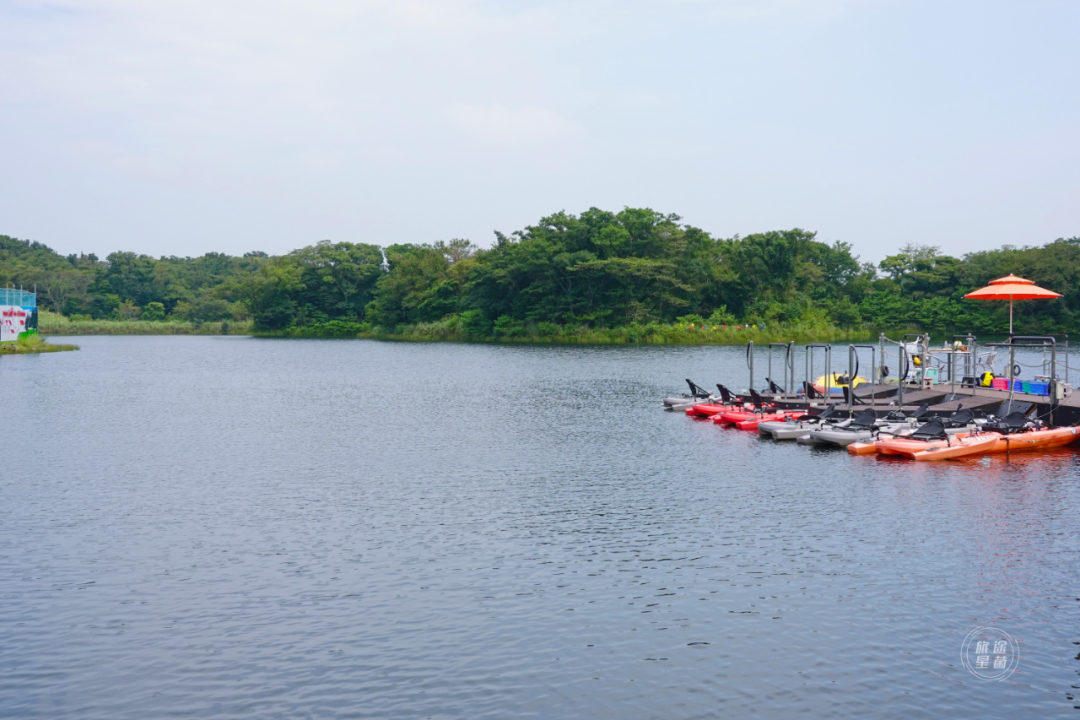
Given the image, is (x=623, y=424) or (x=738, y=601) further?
(x=623, y=424)

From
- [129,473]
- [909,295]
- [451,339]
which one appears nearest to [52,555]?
[129,473]

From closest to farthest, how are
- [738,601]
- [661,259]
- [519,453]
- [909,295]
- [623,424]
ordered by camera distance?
[738,601]
[519,453]
[623,424]
[661,259]
[909,295]

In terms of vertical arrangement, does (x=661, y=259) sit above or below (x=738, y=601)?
above

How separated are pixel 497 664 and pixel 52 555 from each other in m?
9.67

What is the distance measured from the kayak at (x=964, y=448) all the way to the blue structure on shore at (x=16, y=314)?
236 feet

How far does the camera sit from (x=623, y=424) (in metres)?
33.1

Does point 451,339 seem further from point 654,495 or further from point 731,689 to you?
point 731,689

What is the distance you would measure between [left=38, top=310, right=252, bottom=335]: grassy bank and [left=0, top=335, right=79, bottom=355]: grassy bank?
130 feet

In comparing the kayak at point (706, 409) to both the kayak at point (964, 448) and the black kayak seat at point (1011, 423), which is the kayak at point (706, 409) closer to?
the kayak at point (964, 448)

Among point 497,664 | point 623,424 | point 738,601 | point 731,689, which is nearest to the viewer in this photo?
point 731,689

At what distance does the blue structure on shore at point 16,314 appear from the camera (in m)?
72.7

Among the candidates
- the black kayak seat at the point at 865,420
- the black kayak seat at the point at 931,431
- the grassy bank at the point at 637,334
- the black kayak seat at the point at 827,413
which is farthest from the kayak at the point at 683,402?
the grassy bank at the point at 637,334

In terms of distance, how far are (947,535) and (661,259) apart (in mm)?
74025

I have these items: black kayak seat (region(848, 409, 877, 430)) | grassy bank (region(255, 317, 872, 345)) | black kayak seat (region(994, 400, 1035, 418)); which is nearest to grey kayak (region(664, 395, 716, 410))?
black kayak seat (region(848, 409, 877, 430))
